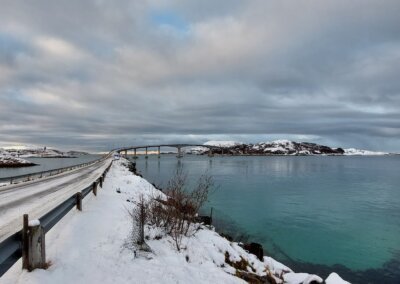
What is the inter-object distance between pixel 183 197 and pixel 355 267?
11.1 meters

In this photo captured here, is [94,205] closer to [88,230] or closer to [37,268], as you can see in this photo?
[88,230]

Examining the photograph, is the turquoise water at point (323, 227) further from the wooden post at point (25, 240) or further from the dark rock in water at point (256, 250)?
the wooden post at point (25, 240)

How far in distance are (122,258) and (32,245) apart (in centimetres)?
262

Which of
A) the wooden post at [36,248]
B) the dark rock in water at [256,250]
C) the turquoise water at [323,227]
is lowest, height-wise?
the turquoise water at [323,227]

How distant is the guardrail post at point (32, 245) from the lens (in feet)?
19.7

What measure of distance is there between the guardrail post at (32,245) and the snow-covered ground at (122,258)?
160 mm

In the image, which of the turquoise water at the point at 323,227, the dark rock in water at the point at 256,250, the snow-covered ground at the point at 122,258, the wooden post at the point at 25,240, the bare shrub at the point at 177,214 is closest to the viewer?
the wooden post at the point at 25,240

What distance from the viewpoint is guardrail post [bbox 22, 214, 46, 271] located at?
600cm

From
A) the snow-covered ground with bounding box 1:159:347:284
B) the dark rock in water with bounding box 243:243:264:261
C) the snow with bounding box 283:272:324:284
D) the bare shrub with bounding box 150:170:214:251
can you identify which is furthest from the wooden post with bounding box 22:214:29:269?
the dark rock in water with bounding box 243:243:264:261

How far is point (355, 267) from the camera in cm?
1789

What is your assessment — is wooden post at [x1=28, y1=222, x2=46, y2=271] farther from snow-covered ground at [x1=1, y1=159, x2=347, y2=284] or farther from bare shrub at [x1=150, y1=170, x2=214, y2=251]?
bare shrub at [x1=150, y1=170, x2=214, y2=251]

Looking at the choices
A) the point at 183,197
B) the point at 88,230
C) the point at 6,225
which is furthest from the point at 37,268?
the point at 183,197

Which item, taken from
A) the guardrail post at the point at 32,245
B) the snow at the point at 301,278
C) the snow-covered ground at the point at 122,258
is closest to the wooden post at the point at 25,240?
the guardrail post at the point at 32,245

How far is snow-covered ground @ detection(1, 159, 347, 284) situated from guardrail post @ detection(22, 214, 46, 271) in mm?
160
